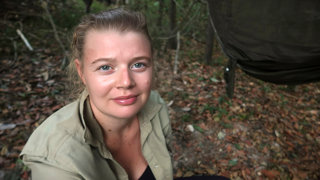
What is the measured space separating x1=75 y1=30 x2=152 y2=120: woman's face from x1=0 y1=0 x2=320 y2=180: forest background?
0.96 metres

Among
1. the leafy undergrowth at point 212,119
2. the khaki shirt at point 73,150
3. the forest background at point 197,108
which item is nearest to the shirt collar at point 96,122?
the khaki shirt at point 73,150

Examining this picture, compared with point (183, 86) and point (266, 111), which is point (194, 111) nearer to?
point (183, 86)

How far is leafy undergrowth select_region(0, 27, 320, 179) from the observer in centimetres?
218

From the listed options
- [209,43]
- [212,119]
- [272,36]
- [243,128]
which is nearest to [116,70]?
[272,36]

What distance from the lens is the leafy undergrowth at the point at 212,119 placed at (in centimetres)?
218

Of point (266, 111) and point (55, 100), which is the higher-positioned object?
point (55, 100)

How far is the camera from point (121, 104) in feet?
3.32

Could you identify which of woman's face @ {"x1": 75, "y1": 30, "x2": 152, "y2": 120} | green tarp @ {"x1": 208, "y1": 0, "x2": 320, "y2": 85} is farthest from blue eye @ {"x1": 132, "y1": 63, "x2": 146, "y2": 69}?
green tarp @ {"x1": 208, "y1": 0, "x2": 320, "y2": 85}

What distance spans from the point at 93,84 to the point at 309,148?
259 centimetres

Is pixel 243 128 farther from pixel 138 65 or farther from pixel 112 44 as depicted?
pixel 112 44

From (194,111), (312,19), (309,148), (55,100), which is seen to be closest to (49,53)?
(55,100)

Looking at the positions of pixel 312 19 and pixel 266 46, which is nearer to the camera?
pixel 312 19

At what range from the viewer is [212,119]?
107 inches

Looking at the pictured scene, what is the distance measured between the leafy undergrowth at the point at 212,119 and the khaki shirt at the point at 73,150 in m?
1.16
